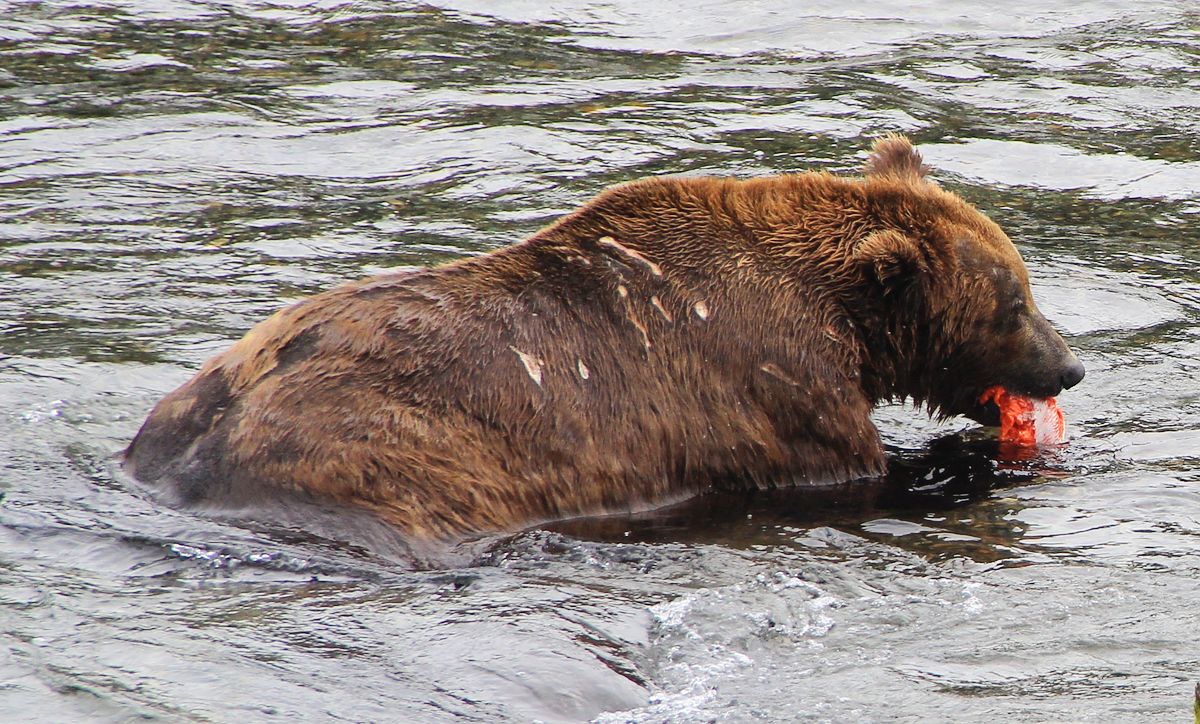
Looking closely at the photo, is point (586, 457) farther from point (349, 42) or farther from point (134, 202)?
point (349, 42)

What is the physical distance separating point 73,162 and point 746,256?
5.89m

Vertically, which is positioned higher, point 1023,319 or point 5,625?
point 1023,319

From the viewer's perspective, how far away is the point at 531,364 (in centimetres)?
684

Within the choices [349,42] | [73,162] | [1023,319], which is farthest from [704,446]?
[349,42]

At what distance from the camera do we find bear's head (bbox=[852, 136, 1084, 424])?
7516mm

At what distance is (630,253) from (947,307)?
1449 mm

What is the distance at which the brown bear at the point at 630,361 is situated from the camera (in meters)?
6.47

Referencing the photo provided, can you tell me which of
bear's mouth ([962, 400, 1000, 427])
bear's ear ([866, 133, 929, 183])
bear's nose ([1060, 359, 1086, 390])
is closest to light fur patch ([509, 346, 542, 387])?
bear's ear ([866, 133, 929, 183])

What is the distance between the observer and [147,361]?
8.53 meters

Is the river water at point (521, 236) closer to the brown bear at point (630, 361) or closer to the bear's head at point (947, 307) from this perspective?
the brown bear at point (630, 361)

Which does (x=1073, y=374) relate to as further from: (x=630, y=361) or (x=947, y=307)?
(x=630, y=361)

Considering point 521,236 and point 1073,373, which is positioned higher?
point 521,236

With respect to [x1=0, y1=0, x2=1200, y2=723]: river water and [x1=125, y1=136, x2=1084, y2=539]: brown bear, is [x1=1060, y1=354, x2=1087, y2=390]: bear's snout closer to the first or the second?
[x1=125, y1=136, x2=1084, y2=539]: brown bear

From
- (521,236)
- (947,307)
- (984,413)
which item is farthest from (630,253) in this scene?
(521,236)
